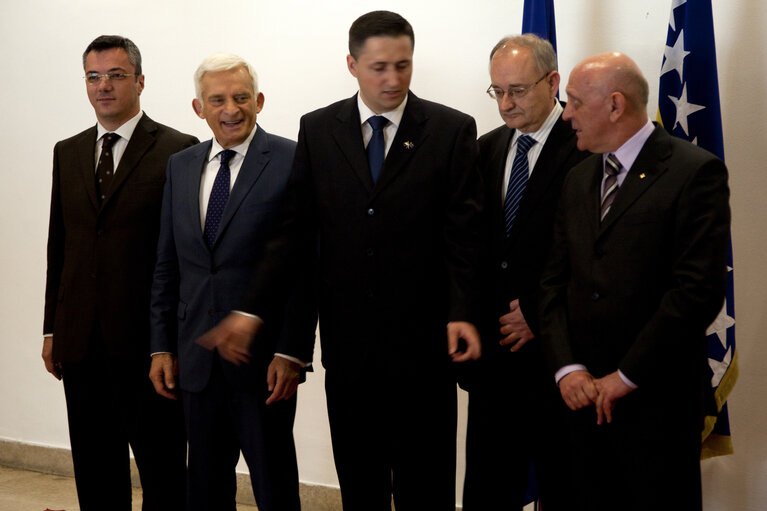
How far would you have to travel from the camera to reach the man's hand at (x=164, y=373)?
2.88 meters

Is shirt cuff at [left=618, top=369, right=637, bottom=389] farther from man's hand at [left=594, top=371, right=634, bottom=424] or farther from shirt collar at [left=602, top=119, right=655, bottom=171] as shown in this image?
shirt collar at [left=602, top=119, right=655, bottom=171]

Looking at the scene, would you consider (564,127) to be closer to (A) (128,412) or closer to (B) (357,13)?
(B) (357,13)

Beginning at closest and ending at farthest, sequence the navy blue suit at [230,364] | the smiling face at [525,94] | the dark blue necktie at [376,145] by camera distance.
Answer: the dark blue necktie at [376,145] → the smiling face at [525,94] → the navy blue suit at [230,364]

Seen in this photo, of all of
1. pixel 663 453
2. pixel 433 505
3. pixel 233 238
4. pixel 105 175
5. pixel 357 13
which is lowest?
pixel 433 505

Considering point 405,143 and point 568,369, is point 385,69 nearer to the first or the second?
point 405,143

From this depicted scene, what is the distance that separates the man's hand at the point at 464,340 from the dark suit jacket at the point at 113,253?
1268 millimetres

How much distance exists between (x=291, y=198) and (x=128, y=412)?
1.12m

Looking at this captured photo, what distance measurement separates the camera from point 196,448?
2766 millimetres

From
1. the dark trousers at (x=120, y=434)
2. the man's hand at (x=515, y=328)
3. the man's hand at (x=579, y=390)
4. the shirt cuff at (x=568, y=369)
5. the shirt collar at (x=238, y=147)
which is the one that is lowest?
the dark trousers at (x=120, y=434)

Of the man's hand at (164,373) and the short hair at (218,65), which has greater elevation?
the short hair at (218,65)

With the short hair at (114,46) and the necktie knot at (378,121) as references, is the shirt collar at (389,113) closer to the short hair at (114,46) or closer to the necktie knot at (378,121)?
the necktie knot at (378,121)

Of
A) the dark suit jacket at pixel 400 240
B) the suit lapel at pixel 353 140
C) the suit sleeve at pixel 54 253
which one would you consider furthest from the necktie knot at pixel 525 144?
the suit sleeve at pixel 54 253

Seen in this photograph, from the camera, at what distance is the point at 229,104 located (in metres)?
2.83

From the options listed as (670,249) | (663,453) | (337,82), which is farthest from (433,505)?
(337,82)
